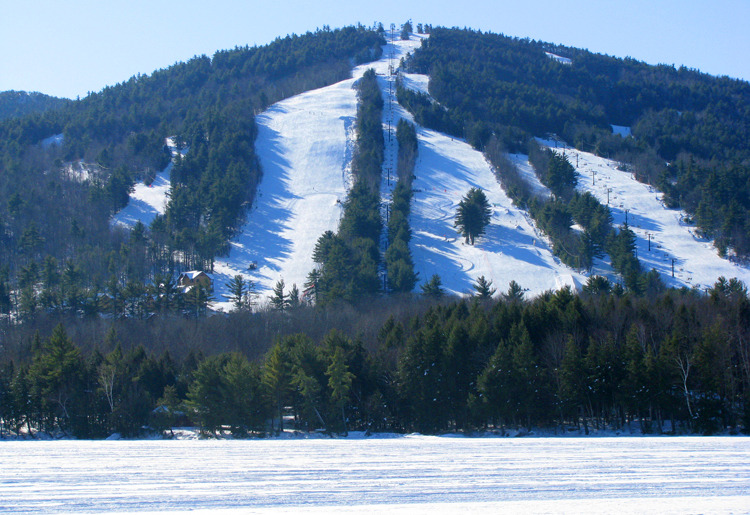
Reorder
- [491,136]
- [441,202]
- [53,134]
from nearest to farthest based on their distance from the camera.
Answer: [441,202] < [491,136] < [53,134]

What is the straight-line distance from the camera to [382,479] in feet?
43.8

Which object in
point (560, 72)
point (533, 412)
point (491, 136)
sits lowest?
point (533, 412)

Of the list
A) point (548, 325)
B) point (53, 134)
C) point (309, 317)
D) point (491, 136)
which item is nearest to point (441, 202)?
point (491, 136)

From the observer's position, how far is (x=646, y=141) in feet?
352

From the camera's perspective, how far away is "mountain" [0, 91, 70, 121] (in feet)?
589

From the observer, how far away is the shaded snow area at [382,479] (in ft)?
37.7

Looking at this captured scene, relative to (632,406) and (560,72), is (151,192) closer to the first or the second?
(632,406)

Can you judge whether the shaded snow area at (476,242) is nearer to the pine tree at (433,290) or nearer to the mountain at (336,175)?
the mountain at (336,175)

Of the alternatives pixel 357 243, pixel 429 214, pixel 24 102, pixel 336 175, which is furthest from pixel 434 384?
pixel 24 102

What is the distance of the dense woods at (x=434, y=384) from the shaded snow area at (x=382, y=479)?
10.4 m

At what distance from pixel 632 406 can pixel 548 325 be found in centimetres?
714

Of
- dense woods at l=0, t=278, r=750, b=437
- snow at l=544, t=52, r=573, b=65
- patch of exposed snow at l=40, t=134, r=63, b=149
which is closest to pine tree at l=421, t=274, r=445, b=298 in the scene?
dense woods at l=0, t=278, r=750, b=437

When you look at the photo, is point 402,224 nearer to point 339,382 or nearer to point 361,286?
point 361,286

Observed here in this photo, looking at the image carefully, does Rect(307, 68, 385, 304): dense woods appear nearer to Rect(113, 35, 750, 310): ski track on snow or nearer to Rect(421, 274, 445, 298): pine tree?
Rect(113, 35, 750, 310): ski track on snow
